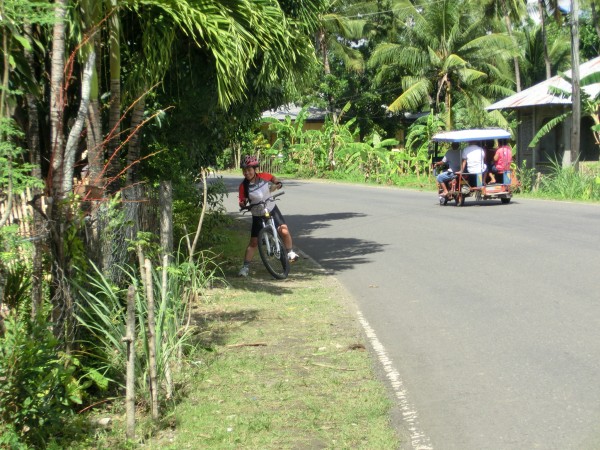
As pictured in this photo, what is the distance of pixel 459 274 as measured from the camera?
1165 centimetres

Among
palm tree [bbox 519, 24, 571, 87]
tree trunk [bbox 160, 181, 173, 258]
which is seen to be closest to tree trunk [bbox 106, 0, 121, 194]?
tree trunk [bbox 160, 181, 173, 258]

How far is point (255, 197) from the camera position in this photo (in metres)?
12.1

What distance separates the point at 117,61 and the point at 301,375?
13.2ft

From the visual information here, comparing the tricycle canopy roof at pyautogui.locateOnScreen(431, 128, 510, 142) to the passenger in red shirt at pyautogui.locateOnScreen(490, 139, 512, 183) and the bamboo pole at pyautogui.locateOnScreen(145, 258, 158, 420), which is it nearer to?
the passenger in red shirt at pyautogui.locateOnScreen(490, 139, 512, 183)

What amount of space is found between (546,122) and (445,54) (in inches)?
441

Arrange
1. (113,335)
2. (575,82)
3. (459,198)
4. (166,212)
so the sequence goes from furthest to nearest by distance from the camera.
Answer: (575,82) → (459,198) → (166,212) → (113,335)

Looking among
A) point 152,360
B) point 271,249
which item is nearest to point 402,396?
point 152,360

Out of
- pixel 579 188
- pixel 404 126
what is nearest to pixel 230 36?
pixel 579 188

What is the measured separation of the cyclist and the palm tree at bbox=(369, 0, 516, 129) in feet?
96.7

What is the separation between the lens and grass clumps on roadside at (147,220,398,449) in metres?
5.50

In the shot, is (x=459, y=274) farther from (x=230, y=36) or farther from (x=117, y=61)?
(x=117, y=61)

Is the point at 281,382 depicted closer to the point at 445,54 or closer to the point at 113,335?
the point at 113,335

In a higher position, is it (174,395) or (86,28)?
(86,28)

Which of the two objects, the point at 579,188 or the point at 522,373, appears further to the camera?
the point at 579,188
